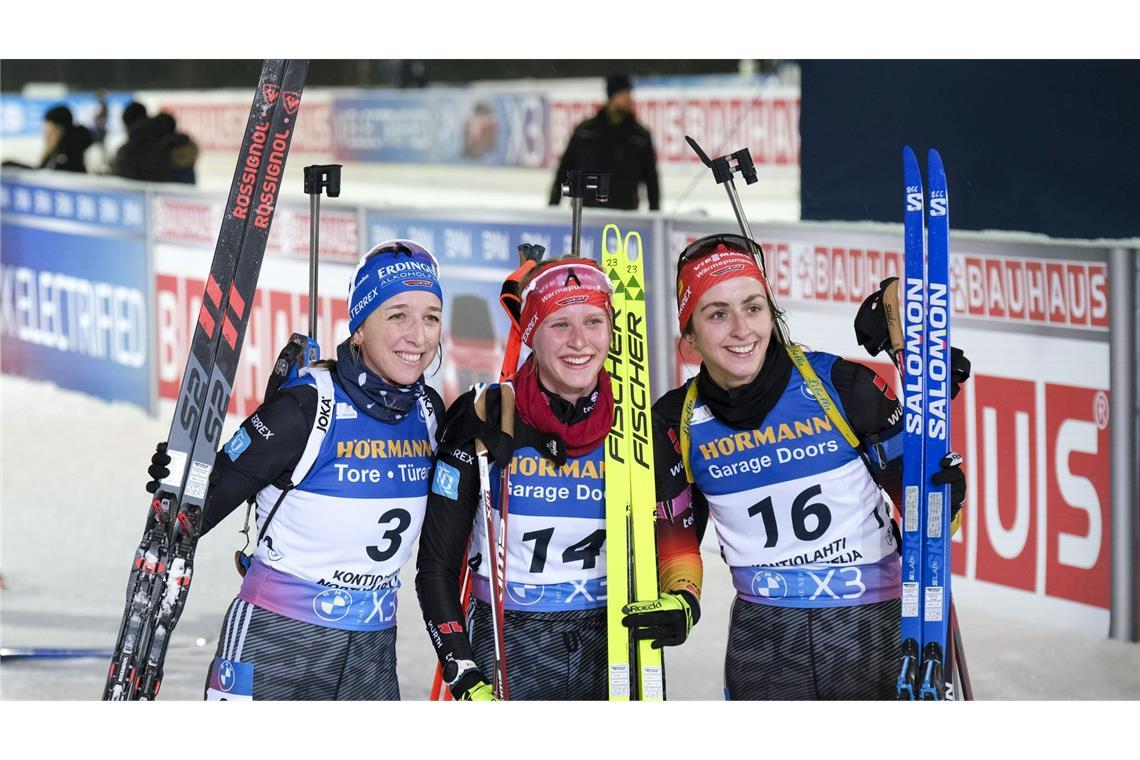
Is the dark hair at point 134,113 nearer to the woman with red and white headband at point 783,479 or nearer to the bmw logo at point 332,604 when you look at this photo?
the bmw logo at point 332,604

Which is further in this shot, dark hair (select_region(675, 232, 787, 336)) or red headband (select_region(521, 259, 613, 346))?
dark hair (select_region(675, 232, 787, 336))

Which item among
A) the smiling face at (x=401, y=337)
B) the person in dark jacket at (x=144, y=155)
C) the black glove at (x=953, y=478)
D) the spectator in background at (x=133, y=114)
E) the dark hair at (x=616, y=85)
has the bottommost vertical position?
the black glove at (x=953, y=478)

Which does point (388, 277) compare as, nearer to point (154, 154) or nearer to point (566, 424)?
point (566, 424)

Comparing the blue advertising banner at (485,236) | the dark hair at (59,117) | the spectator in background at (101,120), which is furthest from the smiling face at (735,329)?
the spectator in background at (101,120)

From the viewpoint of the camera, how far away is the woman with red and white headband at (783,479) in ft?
9.70

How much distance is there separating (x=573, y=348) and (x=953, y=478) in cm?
90

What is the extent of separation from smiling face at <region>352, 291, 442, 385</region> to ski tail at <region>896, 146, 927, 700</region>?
1.04m

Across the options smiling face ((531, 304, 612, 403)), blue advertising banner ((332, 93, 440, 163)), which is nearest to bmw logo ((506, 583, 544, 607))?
smiling face ((531, 304, 612, 403))

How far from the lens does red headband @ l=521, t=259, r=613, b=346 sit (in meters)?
2.86

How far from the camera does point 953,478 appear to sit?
118 inches

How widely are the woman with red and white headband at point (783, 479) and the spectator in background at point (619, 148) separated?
5.65 metres

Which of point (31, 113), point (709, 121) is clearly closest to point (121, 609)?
point (709, 121)

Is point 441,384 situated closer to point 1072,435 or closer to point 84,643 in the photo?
point 84,643

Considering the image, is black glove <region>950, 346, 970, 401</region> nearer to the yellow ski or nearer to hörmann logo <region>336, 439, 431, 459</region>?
the yellow ski
